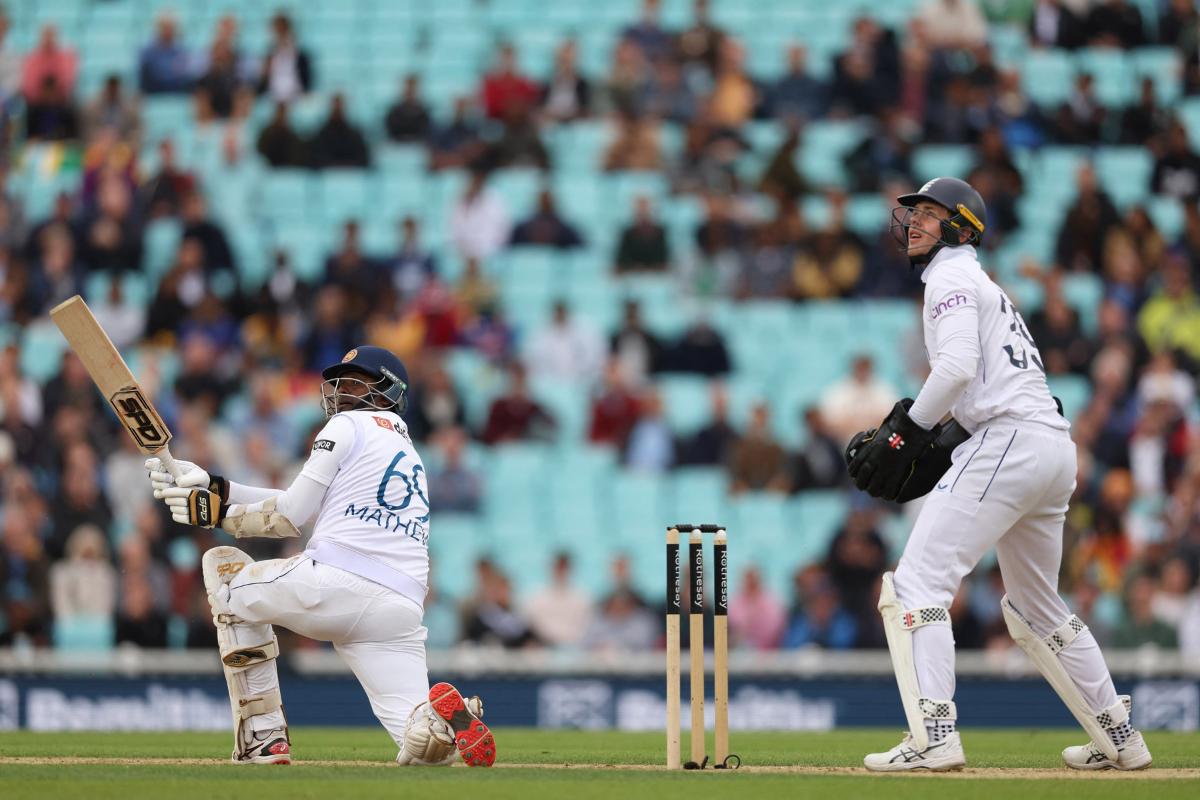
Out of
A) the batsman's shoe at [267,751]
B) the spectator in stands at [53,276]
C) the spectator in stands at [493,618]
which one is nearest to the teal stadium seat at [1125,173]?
the spectator in stands at [493,618]

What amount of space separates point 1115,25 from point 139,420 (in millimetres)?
14150

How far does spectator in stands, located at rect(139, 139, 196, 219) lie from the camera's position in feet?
54.2

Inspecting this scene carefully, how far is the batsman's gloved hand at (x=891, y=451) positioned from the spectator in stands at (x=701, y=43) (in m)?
11.1

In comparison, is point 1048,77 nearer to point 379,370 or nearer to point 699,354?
point 699,354

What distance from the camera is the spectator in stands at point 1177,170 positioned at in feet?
54.0

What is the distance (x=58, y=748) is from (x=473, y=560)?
19.4ft

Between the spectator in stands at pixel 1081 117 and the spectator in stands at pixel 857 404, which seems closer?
the spectator in stands at pixel 857 404

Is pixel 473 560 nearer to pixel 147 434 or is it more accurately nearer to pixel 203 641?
pixel 203 641

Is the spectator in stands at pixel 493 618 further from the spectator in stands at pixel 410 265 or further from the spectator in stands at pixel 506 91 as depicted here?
the spectator in stands at pixel 506 91

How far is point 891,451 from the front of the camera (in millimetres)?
6879

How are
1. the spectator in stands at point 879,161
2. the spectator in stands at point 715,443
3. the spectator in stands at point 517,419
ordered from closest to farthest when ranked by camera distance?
the spectator in stands at point 715,443
the spectator in stands at point 517,419
the spectator in stands at point 879,161

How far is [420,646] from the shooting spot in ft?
23.4

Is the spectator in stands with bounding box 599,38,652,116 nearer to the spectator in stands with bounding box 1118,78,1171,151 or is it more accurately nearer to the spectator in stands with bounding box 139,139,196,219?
the spectator in stands with bounding box 139,139,196,219

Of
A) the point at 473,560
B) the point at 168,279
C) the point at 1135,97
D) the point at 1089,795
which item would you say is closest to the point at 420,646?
the point at 1089,795
